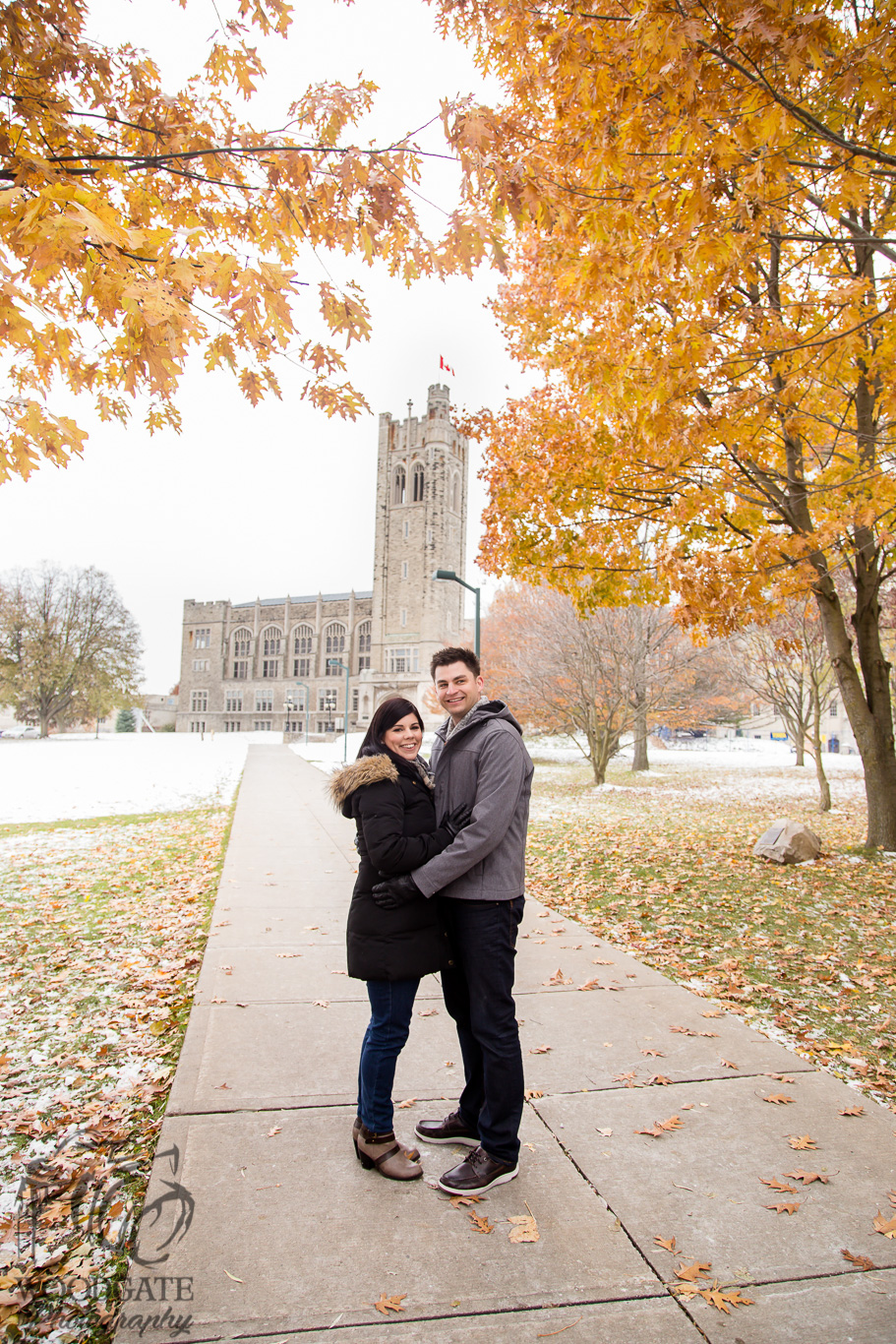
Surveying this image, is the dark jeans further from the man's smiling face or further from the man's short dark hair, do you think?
the man's short dark hair

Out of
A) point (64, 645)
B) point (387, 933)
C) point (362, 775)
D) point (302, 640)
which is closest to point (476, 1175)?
point (387, 933)

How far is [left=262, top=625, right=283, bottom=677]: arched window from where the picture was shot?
81.8m

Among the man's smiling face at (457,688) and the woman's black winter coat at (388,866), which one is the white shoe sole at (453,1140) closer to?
the woman's black winter coat at (388,866)

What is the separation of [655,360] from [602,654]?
15.7 meters

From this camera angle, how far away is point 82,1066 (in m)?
3.82

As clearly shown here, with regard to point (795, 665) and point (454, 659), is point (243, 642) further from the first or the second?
point (454, 659)

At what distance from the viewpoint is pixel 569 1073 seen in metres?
3.71

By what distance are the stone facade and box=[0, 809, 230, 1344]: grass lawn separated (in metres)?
40.0

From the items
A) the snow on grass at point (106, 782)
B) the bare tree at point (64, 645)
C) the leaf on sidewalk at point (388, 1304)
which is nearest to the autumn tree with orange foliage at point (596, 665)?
the snow on grass at point (106, 782)

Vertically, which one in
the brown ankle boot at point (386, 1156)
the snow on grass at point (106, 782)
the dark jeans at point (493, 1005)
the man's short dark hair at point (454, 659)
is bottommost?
the snow on grass at point (106, 782)

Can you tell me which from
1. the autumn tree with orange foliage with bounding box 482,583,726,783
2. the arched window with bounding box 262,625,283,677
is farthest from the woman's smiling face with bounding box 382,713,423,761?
the arched window with bounding box 262,625,283,677

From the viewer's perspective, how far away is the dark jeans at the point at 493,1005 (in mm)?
2795

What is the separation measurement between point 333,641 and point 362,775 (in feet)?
252

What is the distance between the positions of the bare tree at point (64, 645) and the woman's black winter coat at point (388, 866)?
54545 mm
